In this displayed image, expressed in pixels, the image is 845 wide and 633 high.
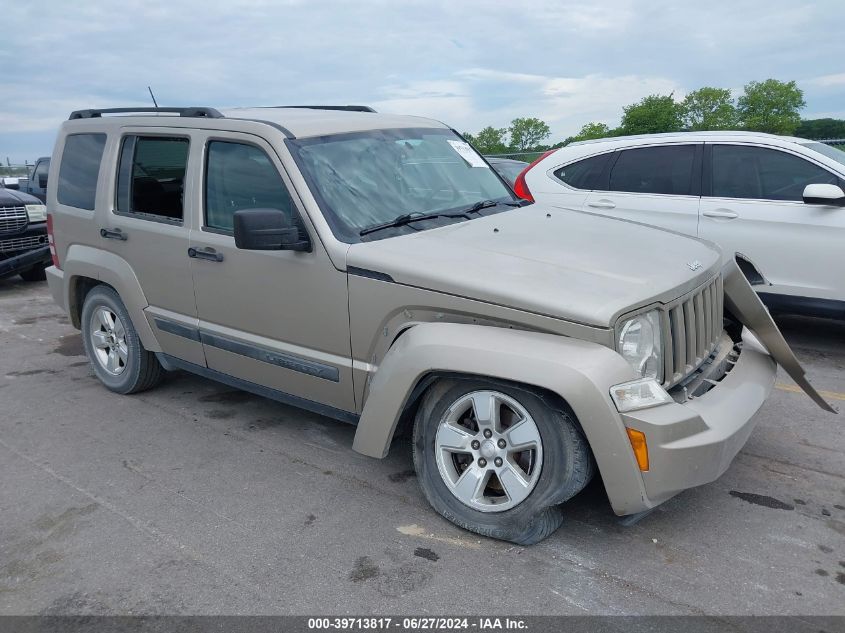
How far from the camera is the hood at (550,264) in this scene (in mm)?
3020

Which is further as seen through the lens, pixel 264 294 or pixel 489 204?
pixel 489 204

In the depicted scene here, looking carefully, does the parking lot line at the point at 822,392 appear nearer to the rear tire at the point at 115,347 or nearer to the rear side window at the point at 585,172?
the rear side window at the point at 585,172

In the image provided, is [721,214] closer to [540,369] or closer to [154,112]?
[540,369]

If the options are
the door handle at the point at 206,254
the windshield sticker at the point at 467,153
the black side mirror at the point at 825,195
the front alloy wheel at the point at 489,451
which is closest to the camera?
the front alloy wheel at the point at 489,451

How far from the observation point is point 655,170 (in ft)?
21.9

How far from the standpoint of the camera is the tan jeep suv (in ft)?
9.66

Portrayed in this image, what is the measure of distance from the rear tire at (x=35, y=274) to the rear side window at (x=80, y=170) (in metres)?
5.55

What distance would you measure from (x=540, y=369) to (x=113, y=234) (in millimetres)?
3281

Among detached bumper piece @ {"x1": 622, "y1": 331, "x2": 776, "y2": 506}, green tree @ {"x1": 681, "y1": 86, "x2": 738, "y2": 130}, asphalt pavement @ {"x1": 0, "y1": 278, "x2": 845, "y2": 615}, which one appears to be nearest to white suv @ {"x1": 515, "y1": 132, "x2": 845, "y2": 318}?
asphalt pavement @ {"x1": 0, "y1": 278, "x2": 845, "y2": 615}

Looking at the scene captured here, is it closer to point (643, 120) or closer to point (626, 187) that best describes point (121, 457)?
point (626, 187)

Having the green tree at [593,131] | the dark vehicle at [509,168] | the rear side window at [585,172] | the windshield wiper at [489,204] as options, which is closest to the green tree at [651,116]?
the green tree at [593,131]

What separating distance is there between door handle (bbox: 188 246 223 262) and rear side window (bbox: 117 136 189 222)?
0.27 meters

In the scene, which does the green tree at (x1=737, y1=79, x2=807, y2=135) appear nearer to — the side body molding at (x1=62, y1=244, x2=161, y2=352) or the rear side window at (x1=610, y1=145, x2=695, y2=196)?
the rear side window at (x1=610, y1=145, x2=695, y2=196)

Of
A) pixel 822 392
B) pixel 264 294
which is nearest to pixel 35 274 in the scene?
pixel 264 294
